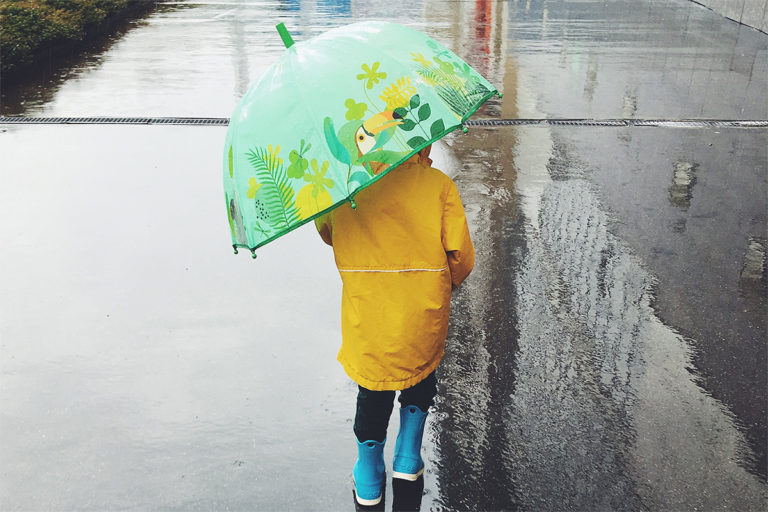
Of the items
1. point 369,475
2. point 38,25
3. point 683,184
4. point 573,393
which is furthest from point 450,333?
point 38,25

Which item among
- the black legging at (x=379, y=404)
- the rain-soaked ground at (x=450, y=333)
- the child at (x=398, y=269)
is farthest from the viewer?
the rain-soaked ground at (x=450, y=333)

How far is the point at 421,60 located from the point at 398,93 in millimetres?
194

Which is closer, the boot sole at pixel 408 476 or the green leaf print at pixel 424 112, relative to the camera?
the green leaf print at pixel 424 112

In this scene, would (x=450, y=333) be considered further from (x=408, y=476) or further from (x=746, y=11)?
(x=746, y=11)

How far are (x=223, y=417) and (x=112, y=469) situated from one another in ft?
1.60

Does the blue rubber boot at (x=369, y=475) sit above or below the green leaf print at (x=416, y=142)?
below

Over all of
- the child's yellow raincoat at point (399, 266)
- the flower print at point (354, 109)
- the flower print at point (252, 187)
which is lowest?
the child's yellow raincoat at point (399, 266)

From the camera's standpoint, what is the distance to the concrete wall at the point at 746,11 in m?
13.1

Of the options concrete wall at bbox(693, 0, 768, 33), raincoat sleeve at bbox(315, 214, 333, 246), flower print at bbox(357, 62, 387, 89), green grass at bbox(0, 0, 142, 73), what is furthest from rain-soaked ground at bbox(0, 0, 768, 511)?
concrete wall at bbox(693, 0, 768, 33)

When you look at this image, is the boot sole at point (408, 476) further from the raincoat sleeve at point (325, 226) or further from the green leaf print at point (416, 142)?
the green leaf print at point (416, 142)

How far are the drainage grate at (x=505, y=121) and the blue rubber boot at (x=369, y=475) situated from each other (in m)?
5.15

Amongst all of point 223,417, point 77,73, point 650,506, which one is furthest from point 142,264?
point 77,73

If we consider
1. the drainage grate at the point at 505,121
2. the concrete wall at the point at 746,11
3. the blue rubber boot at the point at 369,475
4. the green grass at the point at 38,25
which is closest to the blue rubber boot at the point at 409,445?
the blue rubber boot at the point at 369,475

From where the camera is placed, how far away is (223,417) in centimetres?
333
